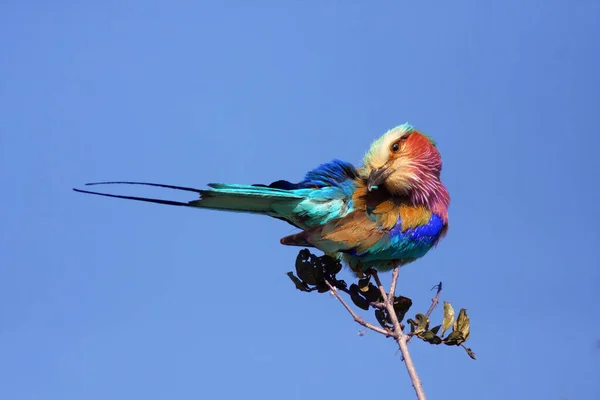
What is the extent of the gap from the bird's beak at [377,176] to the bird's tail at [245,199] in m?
0.43

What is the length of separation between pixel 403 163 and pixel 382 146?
20 centimetres

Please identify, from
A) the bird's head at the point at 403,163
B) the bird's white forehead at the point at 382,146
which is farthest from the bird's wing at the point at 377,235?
the bird's white forehead at the point at 382,146

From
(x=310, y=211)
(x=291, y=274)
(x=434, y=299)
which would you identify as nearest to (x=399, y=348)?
(x=434, y=299)

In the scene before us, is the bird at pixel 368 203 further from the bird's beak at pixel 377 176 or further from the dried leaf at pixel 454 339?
the dried leaf at pixel 454 339

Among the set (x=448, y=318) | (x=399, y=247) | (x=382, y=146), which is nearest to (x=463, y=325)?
(x=448, y=318)

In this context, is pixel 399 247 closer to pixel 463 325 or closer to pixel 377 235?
pixel 377 235

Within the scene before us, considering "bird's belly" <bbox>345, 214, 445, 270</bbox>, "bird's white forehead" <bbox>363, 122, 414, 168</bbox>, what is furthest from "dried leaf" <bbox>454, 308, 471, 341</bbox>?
"bird's white forehead" <bbox>363, 122, 414, 168</bbox>

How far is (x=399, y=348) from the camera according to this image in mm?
3547

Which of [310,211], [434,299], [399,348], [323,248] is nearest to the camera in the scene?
[399,348]

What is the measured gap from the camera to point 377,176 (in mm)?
4559

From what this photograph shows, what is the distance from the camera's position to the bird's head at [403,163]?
457 centimetres

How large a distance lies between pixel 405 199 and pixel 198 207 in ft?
4.35

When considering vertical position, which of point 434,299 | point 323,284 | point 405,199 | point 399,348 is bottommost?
point 399,348

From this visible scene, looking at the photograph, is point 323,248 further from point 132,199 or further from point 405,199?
point 132,199
